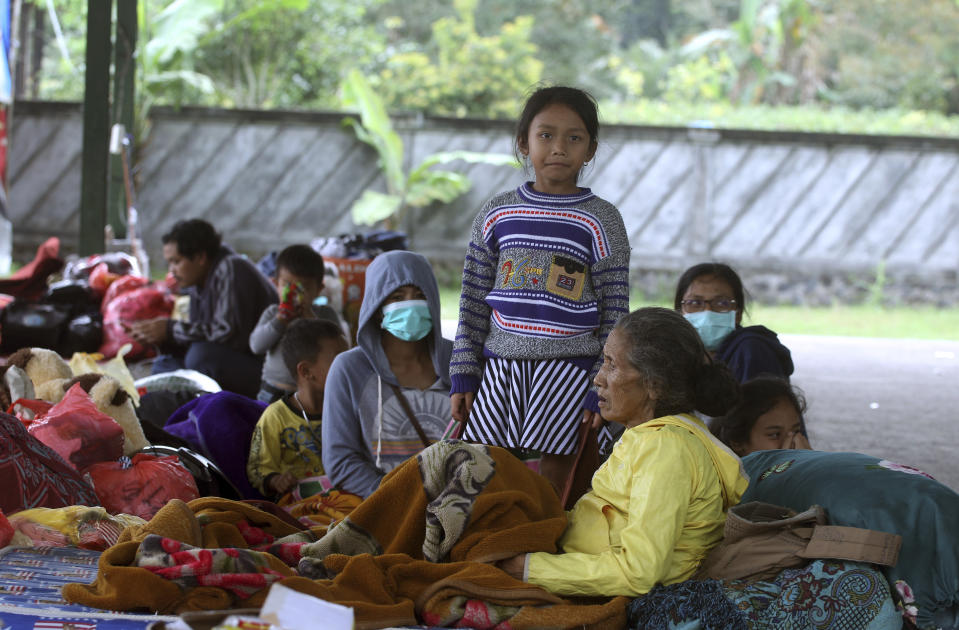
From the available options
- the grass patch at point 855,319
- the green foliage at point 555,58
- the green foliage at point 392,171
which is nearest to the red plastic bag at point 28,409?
the grass patch at point 855,319

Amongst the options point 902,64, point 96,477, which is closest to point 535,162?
point 96,477

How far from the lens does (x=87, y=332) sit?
623cm

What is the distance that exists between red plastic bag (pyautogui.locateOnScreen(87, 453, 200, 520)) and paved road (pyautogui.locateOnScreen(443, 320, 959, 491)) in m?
3.49

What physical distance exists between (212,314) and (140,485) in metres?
2.42

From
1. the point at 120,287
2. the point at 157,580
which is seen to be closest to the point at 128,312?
the point at 120,287

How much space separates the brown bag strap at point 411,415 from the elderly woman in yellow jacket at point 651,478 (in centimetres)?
102

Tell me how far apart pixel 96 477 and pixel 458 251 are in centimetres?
843

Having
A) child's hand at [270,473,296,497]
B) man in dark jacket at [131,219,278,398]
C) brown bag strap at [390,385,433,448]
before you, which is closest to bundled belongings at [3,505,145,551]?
child's hand at [270,473,296,497]

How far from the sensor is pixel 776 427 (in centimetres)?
358

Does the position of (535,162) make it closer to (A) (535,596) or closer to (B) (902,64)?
→ (A) (535,596)

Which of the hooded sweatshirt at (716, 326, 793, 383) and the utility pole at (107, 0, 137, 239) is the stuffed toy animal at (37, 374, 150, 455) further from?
the utility pole at (107, 0, 137, 239)

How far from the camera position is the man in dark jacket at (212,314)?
18.3ft

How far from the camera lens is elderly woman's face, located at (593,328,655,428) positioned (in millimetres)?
2715

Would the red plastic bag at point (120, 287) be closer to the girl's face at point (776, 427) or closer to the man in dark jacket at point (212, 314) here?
the man in dark jacket at point (212, 314)
